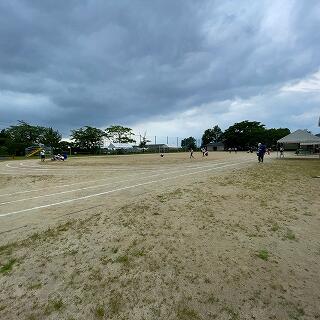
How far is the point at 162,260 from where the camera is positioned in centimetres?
500

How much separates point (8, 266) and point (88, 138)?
86.0 metres

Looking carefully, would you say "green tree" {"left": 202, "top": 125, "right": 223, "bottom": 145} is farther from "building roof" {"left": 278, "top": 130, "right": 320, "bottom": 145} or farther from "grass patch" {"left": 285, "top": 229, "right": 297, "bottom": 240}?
"grass patch" {"left": 285, "top": 229, "right": 297, "bottom": 240}

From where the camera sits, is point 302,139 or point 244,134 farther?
point 244,134

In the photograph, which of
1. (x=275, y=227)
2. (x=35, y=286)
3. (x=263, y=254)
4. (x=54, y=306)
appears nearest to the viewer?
(x=54, y=306)

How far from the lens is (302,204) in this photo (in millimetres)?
8617

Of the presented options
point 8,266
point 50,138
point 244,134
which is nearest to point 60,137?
point 50,138

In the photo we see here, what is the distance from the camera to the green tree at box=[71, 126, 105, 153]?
288 ft

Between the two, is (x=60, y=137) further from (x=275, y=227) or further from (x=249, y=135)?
(x=275, y=227)

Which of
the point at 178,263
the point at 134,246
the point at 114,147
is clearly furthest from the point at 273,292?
the point at 114,147

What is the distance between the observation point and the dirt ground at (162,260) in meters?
3.85

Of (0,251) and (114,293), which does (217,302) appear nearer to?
(114,293)

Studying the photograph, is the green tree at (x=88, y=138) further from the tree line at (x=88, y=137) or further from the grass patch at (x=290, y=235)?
the grass patch at (x=290, y=235)

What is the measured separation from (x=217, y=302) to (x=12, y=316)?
2.71 meters

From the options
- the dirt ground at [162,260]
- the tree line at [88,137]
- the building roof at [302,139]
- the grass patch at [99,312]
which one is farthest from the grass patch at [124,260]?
the tree line at [88,137]
